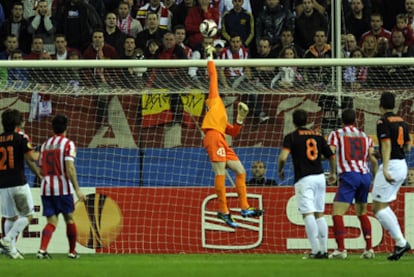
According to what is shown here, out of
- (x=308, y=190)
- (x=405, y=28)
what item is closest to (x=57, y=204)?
(x=308, y=190)

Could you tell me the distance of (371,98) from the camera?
69.3 ft

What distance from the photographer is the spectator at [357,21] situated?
942 inches

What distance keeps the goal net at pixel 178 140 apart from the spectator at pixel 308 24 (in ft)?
6.11

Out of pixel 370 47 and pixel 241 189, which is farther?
pixel 370 47

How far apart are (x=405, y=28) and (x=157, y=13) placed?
458 centimetres

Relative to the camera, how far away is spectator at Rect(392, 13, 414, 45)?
2345cm

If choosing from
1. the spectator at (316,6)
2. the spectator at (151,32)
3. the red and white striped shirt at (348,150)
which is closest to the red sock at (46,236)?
the red and white striped shirt at (348,150)

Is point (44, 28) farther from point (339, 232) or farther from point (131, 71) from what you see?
point (339, 232)

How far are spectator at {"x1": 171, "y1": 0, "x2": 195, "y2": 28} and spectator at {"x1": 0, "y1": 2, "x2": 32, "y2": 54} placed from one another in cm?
272

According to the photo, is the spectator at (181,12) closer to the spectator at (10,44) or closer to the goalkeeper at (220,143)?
the spectator at (10,44)

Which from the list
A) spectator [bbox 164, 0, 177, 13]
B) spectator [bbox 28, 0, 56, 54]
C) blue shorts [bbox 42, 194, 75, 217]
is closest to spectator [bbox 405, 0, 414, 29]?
spectator [bbox 164, 0, 177, 13]

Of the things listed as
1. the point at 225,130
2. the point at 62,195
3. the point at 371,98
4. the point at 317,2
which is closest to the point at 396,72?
the point at 371,98

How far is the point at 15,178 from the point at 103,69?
4.53 metres

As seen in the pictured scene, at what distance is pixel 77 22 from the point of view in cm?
2406
